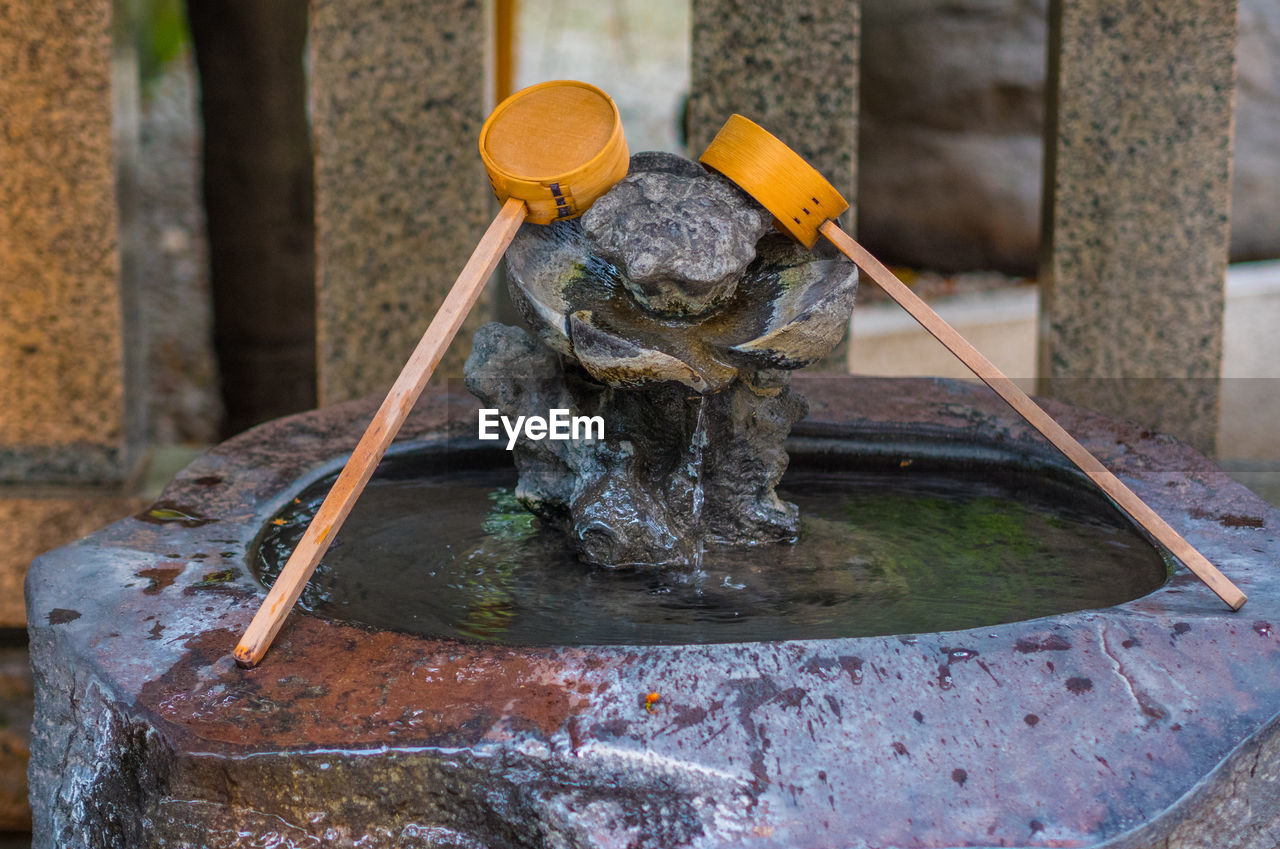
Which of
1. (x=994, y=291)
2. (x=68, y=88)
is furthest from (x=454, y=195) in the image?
(x=994, y=291)

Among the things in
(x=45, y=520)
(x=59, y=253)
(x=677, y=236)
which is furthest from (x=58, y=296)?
(x=677, y=236)

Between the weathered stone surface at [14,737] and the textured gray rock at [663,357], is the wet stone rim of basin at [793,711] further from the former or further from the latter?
the weathered stone surface at [14,737]

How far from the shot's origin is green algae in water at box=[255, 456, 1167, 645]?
2.05 meters

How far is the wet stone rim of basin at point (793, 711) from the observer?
1531 millimetres

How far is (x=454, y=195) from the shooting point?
3938mm

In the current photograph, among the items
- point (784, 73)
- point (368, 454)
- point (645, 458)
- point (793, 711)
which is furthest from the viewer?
point (784, 73)

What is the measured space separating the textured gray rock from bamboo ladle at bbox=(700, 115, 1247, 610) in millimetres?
48

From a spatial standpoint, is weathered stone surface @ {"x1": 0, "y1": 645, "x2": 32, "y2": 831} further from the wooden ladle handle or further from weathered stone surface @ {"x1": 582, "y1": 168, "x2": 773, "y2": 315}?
weathered stone surface @ {"x1": 582, "y1": 168, "x2": 773, "y2": 315}

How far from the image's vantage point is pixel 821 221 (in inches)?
87.4

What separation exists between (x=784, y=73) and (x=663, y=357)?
203cm

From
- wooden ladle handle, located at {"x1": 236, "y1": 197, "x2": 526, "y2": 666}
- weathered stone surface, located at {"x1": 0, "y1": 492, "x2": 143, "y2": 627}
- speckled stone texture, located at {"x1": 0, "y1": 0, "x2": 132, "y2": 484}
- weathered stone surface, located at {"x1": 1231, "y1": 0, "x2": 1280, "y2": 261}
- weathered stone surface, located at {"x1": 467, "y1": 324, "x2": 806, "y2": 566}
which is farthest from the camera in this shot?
weathered stone surface, located at {"x1": 1231, "y1": 0, "x2": 1280, "y2": 261}

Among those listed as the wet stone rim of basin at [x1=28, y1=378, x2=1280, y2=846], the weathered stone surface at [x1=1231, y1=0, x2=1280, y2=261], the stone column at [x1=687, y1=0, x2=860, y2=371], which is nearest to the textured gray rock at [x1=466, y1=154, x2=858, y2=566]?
the wet stone rim of basin at [x1=28, y1=378, x2=1280, y2=846]

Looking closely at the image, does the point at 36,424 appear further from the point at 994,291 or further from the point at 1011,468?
the point at 994,291

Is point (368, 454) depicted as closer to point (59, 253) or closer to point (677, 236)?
point (677, 236)
